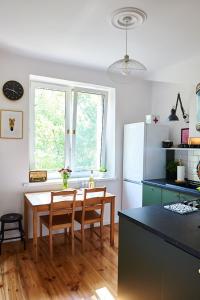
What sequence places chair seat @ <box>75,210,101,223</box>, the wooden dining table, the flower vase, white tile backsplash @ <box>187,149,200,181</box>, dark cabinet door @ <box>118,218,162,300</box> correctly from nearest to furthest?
1. dark cabinet door @ <box>118,218,162,300</box>
2. the wooden dining table
3. chair seat @ <box>75,210,101,223</box>
4. white tile backsplash @ <box>187,149,200,181</box>
5. the flower vase

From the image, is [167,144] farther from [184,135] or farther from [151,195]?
[151,195]

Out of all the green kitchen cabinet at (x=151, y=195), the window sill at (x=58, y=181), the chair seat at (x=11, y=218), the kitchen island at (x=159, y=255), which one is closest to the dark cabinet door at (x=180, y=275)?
the kitchen island at (x=159, y=255)

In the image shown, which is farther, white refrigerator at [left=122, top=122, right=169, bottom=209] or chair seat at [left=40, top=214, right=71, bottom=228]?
white refrigerator at [left=122, top=122, right=169, bottom=209]

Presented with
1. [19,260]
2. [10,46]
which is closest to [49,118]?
[10,46]

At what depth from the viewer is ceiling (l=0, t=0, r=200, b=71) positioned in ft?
6.96

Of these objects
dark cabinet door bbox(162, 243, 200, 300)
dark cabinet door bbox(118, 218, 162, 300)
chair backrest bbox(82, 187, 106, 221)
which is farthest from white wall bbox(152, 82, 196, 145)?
dark cabinet door bbox(162, 243, 200, 300)

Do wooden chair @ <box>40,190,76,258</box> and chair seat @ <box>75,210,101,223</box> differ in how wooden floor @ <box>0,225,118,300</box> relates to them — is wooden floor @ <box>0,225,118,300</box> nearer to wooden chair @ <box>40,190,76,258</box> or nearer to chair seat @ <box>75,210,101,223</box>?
wooden chair @ <box>40,190,76,258</box>

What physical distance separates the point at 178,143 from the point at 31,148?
7.59 ft

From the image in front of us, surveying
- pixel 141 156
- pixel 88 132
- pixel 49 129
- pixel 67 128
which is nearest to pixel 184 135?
pixel 141 156

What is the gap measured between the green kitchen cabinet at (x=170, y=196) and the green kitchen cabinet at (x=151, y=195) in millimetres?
75

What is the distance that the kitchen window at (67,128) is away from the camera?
3.75m

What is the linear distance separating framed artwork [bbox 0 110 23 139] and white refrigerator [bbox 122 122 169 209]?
174 centimetres

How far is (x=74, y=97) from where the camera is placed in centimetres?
398

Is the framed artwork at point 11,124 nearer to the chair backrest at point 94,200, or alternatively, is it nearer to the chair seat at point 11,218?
the chair seat at point 11,218
